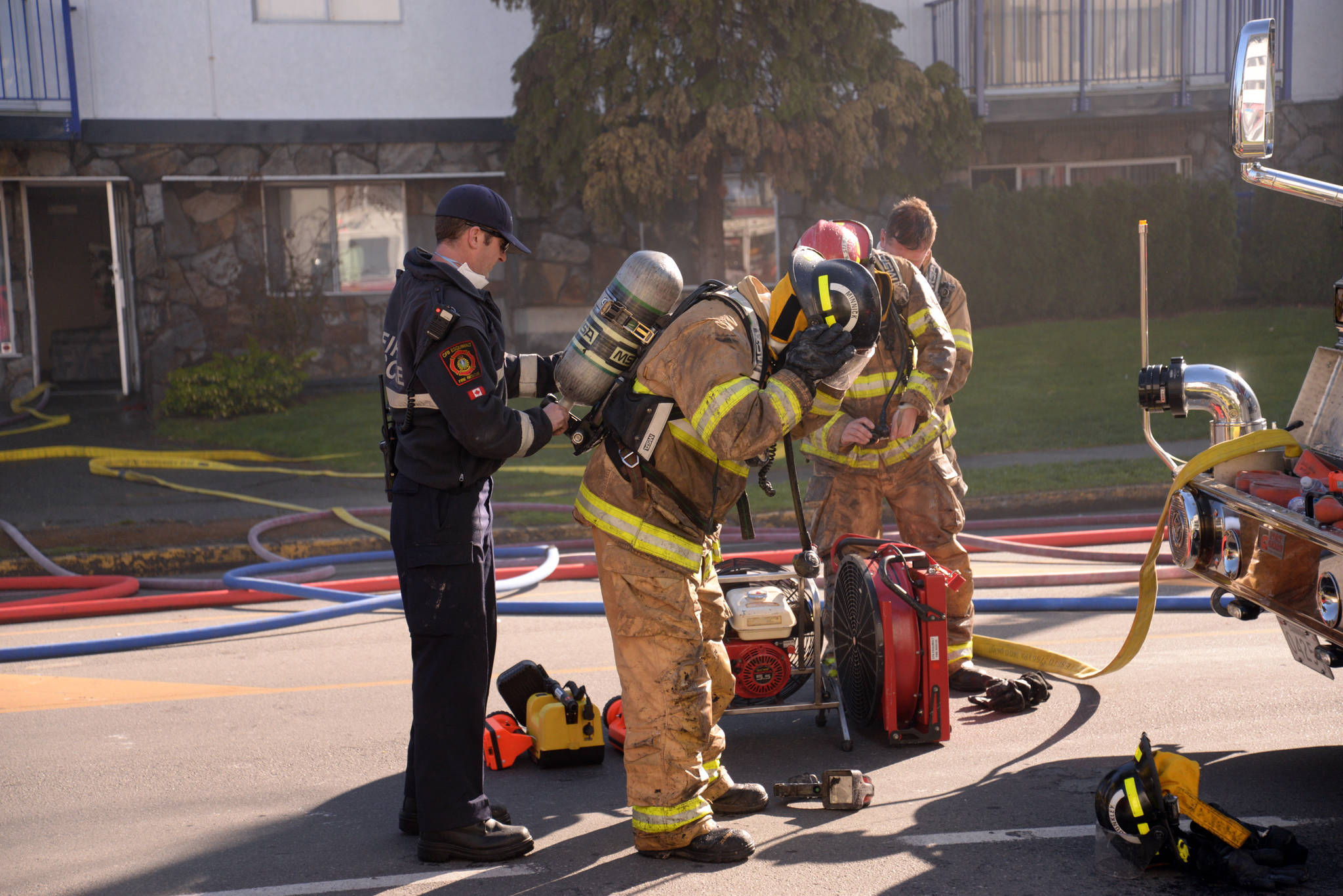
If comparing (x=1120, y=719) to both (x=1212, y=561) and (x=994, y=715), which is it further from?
(x=1212, y=561)

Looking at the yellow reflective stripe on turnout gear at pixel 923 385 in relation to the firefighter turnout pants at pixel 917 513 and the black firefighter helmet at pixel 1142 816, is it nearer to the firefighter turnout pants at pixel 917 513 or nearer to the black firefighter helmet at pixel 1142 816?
the firefighter turnout pants at pixel 917 513

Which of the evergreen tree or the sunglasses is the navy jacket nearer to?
the sunglasses

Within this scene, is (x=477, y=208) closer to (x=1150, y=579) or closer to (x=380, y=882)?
(x=380, y=882)

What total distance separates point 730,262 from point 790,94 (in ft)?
12.7

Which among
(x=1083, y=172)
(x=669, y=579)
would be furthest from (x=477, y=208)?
(x=1083, y=172)

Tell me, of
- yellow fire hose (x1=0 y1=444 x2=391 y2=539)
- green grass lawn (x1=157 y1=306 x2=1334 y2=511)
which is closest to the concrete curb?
green grass lawn (x1=157 y1=306 x2=1334 y2=511)

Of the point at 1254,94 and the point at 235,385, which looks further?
the point at 235,385

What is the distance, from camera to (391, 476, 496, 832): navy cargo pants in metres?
3.84

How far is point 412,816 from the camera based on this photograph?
410 cm

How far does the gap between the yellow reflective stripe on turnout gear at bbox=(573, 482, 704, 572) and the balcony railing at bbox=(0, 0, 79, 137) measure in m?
14.1

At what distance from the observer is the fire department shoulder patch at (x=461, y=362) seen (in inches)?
148

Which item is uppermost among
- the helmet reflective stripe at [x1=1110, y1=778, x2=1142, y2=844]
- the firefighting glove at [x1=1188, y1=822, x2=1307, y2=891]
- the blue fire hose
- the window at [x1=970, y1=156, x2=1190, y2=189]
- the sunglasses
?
the window at [x1=970, y1=156, x2=1190, y2=189]

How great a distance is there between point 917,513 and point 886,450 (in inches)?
11.8

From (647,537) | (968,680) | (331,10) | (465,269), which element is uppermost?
(331,10)
